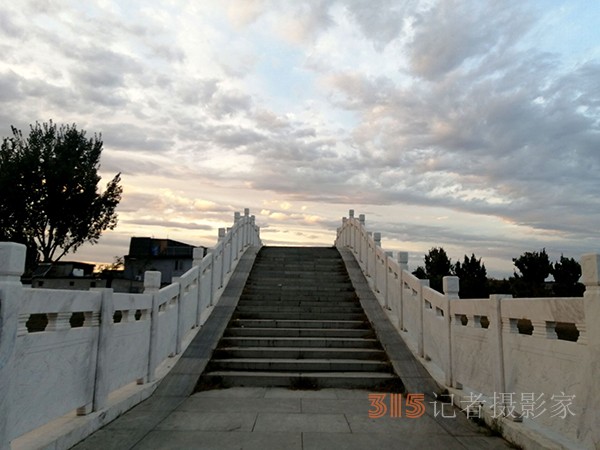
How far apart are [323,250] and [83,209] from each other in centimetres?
1516

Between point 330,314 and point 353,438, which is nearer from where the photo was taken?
point 353,438

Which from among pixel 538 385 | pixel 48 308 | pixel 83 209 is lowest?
pixel 538 385

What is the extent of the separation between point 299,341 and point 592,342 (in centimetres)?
535

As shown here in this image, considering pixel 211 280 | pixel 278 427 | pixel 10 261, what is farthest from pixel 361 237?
pixel 10 261

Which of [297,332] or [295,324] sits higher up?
[295,324]

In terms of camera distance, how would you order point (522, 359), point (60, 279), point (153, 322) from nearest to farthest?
point (522, 359) → point (153, 322) → point (60, 279)

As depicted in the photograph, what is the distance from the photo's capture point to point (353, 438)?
15.0 feet

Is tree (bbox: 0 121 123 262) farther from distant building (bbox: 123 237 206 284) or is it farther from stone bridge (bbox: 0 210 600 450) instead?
stone bridge (bbox: 0 210 600 450)

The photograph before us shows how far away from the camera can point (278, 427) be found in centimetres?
486

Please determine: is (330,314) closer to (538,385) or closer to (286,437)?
(286,437)

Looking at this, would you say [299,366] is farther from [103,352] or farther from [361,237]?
[361,237]

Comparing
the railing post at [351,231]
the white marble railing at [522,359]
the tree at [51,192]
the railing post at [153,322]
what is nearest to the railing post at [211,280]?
the railing post at [153,322]

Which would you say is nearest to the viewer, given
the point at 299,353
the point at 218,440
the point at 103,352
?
the point at 218,440

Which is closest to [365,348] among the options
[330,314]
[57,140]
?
[330,314]
